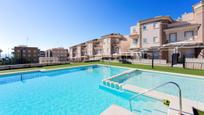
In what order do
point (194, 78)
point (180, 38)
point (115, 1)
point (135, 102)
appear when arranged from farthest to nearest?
point (180, 38) → point (115, 1) → point (194, 78) → point (135, 102)

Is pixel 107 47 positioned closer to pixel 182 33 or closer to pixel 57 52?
pixel 182 33

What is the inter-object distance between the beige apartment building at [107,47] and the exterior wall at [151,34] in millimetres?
8366

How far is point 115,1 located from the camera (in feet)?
71.9

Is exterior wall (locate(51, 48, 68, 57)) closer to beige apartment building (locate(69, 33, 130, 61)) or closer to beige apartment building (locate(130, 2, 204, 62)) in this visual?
beige apartment building (locate(69, 33, 130, 61))

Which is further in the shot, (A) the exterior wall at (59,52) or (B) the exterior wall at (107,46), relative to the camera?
(A) the exterior wall at (59,52)

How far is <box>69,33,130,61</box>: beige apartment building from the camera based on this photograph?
40.8 metres

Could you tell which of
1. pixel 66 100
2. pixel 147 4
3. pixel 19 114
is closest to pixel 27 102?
pixel 19 114

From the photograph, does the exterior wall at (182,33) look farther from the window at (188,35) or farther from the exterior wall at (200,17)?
the exterior wall at (200,17)

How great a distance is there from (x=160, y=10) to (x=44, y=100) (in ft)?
102

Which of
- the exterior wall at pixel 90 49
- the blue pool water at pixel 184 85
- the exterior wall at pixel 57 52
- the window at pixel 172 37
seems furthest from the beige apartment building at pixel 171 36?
the exterior wall at pixel 57 52

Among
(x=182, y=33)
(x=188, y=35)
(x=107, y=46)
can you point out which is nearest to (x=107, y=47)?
(x=107, y=46)

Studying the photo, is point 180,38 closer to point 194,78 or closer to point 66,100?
point 194,78

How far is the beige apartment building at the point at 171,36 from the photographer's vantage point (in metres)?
21.5

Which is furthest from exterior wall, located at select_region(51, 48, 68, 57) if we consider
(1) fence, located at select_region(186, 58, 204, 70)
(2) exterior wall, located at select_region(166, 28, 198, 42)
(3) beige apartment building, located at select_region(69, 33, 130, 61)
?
(1) fence, located at select_region(186, 58, 204, 70)
